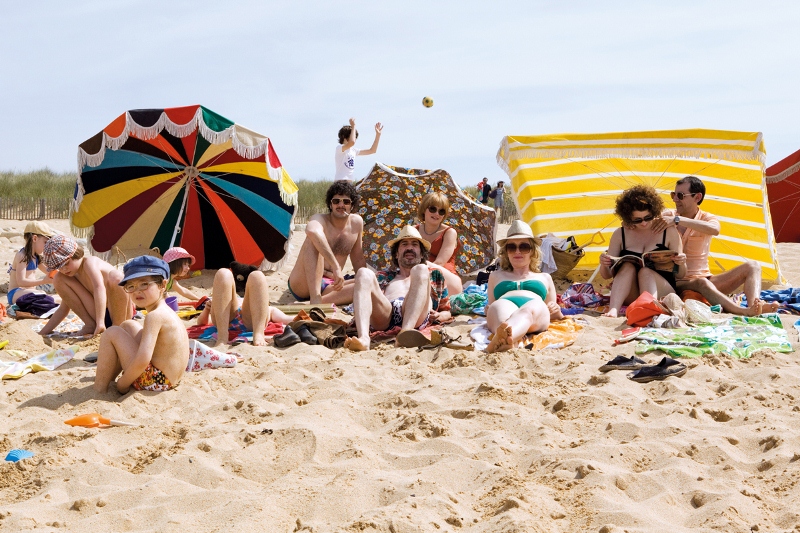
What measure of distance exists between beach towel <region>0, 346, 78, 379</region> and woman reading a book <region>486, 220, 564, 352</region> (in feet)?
9.14

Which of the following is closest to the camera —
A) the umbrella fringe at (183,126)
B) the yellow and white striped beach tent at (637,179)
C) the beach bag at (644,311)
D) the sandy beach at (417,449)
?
the sandy beach at (417,449)

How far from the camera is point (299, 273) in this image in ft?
24.3

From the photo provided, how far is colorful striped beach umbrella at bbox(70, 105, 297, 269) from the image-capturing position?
8766mm

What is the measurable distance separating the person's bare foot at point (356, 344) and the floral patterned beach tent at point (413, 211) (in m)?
2.85

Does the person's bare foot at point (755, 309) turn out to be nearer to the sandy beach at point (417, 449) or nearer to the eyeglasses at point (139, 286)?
the sandy beach at point (417, 449)

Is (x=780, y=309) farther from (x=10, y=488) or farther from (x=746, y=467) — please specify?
(x=10, y=488)

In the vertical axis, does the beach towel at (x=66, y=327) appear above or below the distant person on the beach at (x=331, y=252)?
below

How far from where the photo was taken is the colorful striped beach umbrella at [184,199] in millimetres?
8766

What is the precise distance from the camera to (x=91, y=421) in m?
3.99

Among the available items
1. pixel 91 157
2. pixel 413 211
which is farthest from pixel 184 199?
pixel 413 211

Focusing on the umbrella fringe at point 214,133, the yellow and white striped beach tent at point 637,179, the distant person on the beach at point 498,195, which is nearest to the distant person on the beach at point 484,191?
the distant person on the beach at point 498,195

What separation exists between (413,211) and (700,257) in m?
2.86

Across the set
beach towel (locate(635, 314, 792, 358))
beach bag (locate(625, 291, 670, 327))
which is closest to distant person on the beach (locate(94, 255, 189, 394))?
beach towel (locate(635, 314, 792, 358))

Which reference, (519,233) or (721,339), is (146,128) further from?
(721,339)
